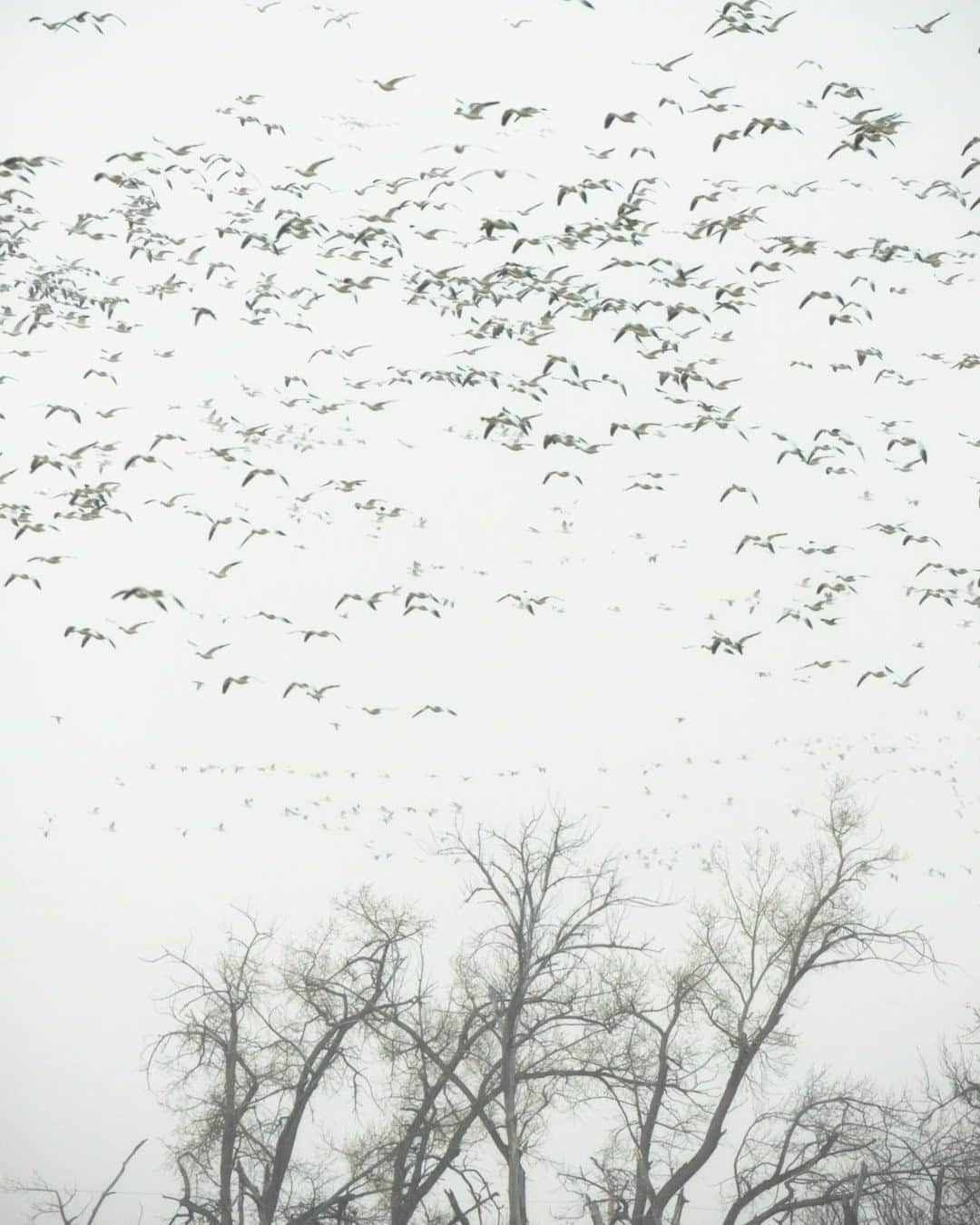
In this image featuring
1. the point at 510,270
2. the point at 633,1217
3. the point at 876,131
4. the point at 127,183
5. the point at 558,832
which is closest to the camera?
the point at 876,131

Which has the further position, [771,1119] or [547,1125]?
[547,1125]

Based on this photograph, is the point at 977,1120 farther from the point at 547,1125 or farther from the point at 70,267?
the point at 70,267

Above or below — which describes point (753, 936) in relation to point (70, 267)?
below

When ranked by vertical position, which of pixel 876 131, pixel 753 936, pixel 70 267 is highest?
pixel 70 267

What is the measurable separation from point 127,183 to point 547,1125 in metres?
22.7

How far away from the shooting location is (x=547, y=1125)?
88.0 feet

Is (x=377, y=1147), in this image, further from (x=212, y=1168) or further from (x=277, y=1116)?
(x=212, y=1168)

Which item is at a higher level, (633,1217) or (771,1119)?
Answer: (771,1119)

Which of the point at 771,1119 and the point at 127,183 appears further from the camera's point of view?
the point at 771,1119

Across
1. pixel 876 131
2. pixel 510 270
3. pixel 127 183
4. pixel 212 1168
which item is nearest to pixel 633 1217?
pixel 212 1168

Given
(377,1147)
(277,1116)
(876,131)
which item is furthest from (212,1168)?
(876,131)

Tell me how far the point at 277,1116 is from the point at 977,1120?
14.8 meters

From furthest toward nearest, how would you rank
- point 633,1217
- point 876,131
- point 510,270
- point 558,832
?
point 558,832 → point 633,1217 → point 510,270 → point 876,131

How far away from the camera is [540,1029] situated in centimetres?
2288
